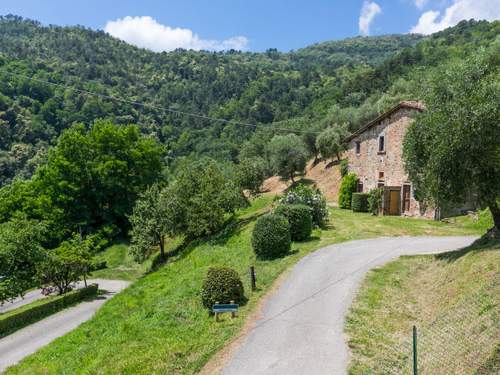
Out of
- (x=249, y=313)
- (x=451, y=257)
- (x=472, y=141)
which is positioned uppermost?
(x=472, y=141)

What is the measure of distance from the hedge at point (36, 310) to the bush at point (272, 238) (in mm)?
13138

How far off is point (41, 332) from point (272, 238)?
12632 mm

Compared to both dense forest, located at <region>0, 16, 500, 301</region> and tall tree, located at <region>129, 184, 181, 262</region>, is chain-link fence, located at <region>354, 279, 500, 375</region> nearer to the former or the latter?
dense forest, located at <region>0, 16, 500, 301</region>

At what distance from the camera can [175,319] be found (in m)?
14.2

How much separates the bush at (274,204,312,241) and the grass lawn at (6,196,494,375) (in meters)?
0.77

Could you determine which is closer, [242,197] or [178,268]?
[178,268]

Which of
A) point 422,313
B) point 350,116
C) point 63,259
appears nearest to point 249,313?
point 422,313

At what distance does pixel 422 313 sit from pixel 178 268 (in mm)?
16786

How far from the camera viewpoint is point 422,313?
41.3ft

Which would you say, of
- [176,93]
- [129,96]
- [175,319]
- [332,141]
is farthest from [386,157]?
[176,93]

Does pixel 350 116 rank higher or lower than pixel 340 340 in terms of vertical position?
higher

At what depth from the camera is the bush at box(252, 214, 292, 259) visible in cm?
2106

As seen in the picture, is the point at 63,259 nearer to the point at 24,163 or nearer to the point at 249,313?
the point at 249,313

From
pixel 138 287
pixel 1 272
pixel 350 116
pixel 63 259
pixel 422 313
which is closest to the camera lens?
pixel 422 313
